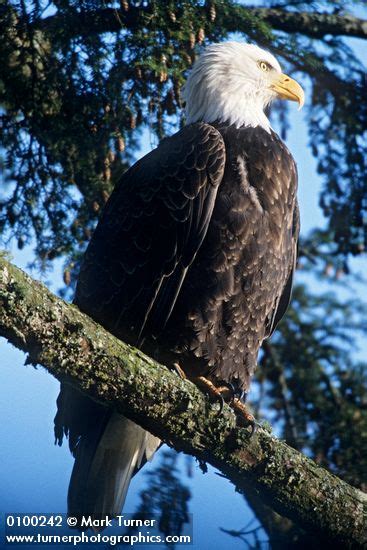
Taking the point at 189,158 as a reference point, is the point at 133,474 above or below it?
below

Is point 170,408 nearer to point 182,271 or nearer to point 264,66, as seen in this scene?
point 182,271

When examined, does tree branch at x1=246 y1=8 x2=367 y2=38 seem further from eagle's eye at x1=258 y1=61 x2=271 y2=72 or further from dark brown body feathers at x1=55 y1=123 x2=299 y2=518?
dark brown body feathers at x1=55 y1=123 x2=299 y2=518

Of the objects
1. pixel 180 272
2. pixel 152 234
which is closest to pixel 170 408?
pixel 180 272

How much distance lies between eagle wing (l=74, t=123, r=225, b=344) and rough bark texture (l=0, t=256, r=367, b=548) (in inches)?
31.7

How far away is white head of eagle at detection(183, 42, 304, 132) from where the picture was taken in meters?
4.93

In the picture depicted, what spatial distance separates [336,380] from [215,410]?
161 cm

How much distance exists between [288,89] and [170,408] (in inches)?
95.6

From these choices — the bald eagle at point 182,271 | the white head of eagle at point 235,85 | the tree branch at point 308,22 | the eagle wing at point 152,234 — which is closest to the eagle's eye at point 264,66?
the white head of eagle at point 235,85

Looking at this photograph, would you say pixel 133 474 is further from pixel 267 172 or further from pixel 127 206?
pixel 267 172

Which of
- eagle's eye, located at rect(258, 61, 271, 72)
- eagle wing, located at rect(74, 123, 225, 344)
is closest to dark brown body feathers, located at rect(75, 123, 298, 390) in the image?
eagle wing, located at rect(74, 123, 225, 344)

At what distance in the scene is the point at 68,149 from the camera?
439 centimetres

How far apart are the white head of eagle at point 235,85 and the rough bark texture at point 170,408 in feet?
6.54

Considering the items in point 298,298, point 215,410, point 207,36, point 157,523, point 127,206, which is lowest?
point 157,523

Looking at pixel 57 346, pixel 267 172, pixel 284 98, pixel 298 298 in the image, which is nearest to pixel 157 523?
pixel 57 346
